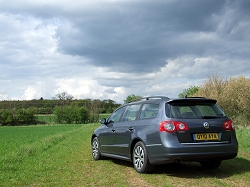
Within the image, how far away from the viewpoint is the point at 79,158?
11008 mm

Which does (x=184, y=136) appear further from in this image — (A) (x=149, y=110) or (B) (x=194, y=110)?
(A) (x=149, y=110)

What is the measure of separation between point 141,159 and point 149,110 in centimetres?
115

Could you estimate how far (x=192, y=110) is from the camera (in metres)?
7.75

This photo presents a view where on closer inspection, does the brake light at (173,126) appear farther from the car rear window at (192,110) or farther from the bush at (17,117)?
the bush at (17,117)

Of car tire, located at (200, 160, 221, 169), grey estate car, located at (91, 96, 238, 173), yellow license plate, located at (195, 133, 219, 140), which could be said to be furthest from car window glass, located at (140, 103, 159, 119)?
car tire, located at (200, 160, 221, 169)

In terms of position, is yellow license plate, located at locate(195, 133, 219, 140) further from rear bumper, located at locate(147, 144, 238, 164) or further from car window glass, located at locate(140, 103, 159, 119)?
car window glass, located at locate(140, 103, 159, 119)

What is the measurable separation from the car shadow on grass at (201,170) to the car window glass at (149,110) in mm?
1319

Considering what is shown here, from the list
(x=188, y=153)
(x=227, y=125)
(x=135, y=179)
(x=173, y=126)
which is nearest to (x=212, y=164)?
(x=227, y=125)

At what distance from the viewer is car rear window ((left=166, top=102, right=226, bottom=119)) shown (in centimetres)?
748

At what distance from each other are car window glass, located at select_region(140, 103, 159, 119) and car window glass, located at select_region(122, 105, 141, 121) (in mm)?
300

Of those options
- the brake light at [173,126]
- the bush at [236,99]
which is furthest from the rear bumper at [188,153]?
the bush at [236,99]

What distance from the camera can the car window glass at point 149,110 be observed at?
785 centimetres

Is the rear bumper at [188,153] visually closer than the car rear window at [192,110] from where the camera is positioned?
Yes

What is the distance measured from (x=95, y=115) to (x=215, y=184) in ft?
288
